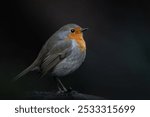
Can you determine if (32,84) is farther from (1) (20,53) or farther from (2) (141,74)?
(2) (141,74)

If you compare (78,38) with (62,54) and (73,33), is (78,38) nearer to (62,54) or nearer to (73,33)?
(73,33)

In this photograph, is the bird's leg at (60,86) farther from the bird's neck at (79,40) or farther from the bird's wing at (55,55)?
the bird's neck at (79,40)

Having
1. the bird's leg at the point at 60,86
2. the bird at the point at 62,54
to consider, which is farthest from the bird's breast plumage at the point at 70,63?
the bird's leg at the point at 60,86

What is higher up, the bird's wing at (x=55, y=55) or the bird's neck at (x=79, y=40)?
the bird's neck at (x=79, y=40)

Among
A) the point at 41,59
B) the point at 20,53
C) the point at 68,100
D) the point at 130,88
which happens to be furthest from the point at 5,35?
the point at 130,88

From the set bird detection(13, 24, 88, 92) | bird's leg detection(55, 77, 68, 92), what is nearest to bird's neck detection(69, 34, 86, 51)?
bird detection(13, 24, 88, 92)

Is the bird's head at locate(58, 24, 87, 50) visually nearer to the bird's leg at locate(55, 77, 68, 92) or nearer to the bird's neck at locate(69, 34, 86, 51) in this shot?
the bird's neck at locate(69, 34, 86, 51)

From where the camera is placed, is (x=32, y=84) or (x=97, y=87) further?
(x=97, y=87)

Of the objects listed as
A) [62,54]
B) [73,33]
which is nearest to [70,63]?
[62,54]
